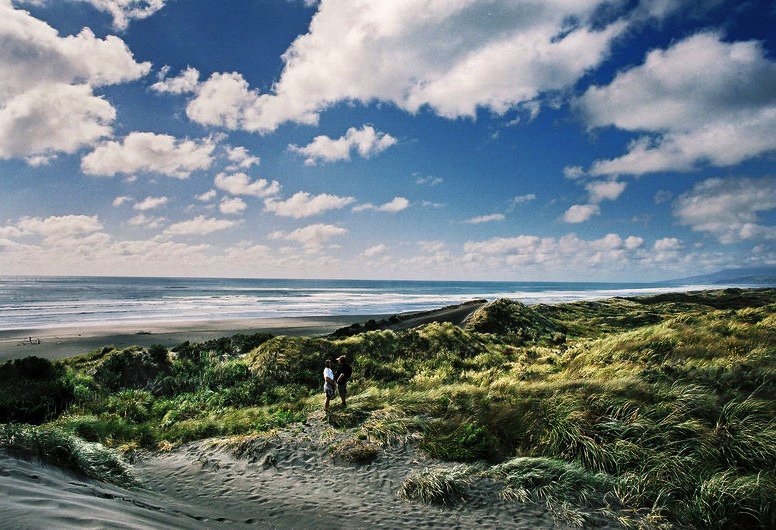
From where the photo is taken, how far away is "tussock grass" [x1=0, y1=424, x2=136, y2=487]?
7160mm

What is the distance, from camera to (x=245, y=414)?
14.8 meters

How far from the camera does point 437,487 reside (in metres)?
7.93

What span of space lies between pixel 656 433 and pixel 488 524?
4.65 meters

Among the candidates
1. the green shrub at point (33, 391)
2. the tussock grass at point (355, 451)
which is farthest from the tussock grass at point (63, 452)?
the green shrub at point (33, 391)

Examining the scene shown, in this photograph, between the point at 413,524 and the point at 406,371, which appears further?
the point at 406,371

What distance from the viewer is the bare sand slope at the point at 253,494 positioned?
4.94m

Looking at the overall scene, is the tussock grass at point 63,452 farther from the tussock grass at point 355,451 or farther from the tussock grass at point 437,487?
the tussock grass at point 437,487

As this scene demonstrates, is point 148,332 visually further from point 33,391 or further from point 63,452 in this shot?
point 63,452

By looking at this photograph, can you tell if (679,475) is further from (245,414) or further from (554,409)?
(245,414)

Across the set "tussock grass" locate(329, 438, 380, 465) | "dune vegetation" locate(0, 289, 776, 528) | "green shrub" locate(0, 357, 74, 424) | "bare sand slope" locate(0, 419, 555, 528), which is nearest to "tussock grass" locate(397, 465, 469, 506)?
"dune vegetation" locate(0, 289, 776, 528)

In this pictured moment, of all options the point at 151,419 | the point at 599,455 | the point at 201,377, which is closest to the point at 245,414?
the point at 151,419

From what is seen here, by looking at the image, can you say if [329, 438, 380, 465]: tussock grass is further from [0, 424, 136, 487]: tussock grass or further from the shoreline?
the shoreline

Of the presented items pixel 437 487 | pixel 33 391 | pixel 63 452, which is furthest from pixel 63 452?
pixel 33 391

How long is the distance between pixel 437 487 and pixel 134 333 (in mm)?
42823
